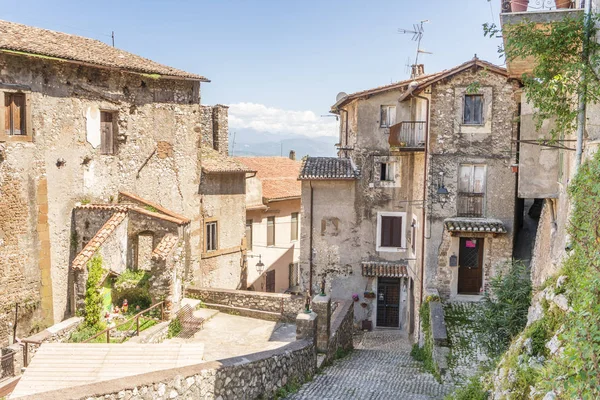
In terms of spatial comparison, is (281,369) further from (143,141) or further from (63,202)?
(143,141)

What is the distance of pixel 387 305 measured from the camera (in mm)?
22844

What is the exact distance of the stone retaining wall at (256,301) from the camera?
19.2m

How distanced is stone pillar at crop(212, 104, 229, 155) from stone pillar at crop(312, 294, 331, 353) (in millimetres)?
13133

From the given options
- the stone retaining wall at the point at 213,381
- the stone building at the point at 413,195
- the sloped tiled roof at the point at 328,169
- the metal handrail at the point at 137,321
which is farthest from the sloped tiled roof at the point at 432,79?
the metal handrail at the point at 137,321

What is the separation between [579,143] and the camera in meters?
9.91

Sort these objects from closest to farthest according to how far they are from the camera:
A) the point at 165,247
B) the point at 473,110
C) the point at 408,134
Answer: the point at 165,247 < the point at 473,110 < the point at 408,134

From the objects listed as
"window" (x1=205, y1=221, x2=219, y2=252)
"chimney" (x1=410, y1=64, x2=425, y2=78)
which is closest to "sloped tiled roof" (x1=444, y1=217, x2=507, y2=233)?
"chimney" (x1=410, y1=64, x2=425, y2=78)

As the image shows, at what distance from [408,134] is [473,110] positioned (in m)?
2.89

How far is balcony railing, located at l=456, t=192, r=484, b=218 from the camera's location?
1820cm

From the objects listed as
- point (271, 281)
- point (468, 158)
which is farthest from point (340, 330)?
point (271, 281)

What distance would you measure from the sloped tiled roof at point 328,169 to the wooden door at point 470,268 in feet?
19.8

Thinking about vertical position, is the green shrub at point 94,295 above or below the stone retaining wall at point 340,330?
above

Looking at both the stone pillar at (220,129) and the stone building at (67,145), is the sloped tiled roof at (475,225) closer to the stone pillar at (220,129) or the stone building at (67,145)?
the stone building at (67,145)

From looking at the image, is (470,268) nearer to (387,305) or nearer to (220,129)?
(387,305)
